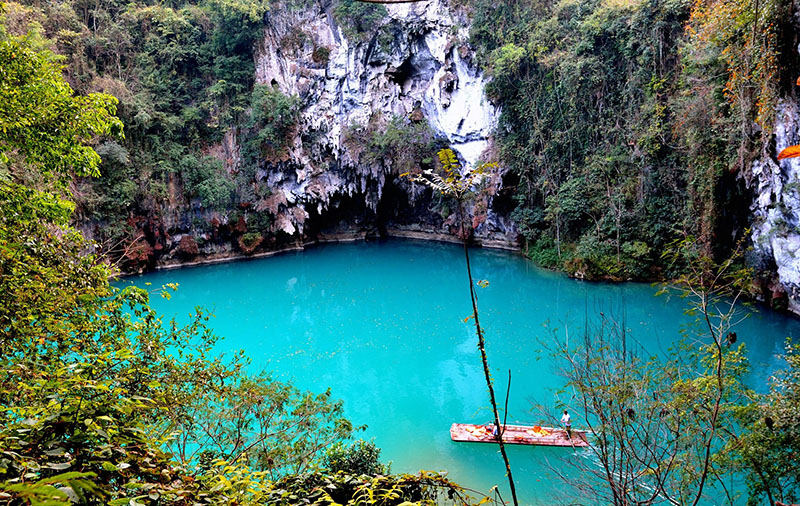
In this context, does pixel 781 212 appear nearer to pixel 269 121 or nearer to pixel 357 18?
pixel 357 18

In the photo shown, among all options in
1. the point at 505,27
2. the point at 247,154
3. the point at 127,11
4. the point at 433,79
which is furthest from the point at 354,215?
the point at 127,11

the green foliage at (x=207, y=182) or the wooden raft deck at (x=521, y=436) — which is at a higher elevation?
the green foliage at (x=207, y=182)

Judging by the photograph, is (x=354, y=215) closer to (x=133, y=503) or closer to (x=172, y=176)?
(x=172, y=176)

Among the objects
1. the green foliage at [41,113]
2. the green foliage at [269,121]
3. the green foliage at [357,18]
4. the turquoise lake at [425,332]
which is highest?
the green foliage at [357,18]

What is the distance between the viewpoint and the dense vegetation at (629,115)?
8.07m

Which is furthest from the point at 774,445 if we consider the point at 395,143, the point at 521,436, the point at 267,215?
the point at 267,215

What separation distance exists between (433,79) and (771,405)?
14935 mm

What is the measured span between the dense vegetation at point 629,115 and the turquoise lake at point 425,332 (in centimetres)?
157

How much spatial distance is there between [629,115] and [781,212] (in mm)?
5254

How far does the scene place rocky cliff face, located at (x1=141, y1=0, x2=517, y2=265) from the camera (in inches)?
615

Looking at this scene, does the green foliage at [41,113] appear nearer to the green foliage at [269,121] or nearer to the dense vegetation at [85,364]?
the dense vegetation at [85,364]

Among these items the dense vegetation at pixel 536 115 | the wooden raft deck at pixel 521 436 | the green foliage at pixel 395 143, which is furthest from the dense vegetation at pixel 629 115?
the wooden raft deck at pixel 521 436

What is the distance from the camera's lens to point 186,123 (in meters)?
16.2

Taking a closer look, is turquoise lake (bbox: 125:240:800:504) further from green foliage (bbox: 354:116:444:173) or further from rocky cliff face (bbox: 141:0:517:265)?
green foliage (bbox: 354:116:444:173)
